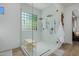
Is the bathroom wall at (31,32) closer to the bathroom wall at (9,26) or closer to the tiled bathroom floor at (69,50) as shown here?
the bathroom wall at (9,26)

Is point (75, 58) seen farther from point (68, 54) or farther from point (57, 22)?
point (57, 22)

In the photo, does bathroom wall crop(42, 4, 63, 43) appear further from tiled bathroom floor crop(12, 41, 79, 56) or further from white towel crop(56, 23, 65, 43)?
tiled bathroom floor crop(12, 41, 79, 56)

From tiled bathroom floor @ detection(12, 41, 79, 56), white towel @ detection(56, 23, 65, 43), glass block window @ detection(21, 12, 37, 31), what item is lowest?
tiled bathroom floor @ detection(12, 41, 79, 56)

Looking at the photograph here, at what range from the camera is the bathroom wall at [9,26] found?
174 centimetres

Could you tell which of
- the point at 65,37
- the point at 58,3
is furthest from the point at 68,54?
the point at 58,3

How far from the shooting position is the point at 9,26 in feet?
5.78

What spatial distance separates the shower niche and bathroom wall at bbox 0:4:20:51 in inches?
4.9

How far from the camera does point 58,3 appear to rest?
5.91ft

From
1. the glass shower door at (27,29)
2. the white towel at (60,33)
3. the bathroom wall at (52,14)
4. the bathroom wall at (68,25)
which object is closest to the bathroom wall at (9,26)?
the glass shower door at (27,29)

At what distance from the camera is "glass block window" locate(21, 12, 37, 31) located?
72.5 inches

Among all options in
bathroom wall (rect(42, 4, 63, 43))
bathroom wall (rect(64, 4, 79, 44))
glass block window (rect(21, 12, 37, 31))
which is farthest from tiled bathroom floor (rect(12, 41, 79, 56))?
glass block window (rect(21, 12, 37, 31))

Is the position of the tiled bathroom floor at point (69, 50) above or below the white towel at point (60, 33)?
Answer: below

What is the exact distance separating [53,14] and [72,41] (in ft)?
1.94

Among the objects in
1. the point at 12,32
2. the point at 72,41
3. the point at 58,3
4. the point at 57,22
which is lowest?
the point at 72,41
